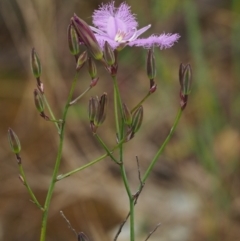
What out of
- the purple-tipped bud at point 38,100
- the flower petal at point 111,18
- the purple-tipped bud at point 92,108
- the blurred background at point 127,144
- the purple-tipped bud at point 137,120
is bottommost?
the purple-tipped bud at point 137,120

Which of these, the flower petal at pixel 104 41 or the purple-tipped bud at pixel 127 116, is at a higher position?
the flower petal at pixel 104 41

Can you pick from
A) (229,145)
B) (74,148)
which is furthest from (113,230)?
(229,145)

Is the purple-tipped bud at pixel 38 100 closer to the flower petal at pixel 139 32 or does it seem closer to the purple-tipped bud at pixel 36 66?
the purple-tipped bud at pixel 36 66

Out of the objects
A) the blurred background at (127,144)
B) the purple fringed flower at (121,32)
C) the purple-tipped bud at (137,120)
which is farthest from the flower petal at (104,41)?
the blurred background at (127,144)

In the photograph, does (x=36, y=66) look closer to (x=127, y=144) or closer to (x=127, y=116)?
(x=127, y=116)

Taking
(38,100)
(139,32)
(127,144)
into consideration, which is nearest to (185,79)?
(139,32)

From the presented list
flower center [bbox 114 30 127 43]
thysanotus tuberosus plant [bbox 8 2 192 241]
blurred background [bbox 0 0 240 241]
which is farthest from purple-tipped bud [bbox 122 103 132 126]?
blurred background [bbox 0 0 240 241]

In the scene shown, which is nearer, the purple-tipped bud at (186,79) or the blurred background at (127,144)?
the purple-tipped bud at (186,79)
